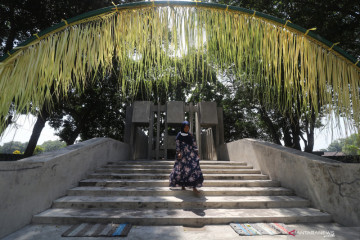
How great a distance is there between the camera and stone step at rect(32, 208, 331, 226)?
3.30m

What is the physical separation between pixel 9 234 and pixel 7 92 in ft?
7.68

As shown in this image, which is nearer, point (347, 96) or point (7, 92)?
point (7, 92)

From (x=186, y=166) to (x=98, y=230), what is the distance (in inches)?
86.5

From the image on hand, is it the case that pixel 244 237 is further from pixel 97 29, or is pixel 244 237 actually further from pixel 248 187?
pixel 97 29

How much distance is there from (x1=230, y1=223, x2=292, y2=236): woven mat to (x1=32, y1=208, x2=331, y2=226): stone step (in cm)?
15

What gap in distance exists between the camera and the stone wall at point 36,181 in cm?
280

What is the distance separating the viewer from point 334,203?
11.5 ft

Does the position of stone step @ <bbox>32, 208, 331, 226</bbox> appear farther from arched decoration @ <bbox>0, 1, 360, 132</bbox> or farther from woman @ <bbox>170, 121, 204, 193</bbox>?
arched decoration @ <bbox>0, 1, 360, 132</bbox>

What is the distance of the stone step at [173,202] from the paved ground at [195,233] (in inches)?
26.3

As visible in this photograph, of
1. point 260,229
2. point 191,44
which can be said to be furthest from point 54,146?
point 191,44

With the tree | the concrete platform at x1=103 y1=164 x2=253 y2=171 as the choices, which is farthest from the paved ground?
the tree

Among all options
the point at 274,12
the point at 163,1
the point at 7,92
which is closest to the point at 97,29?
the point at 163,1

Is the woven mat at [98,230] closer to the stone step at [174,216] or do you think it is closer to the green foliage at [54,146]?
the stone step at [174,216]

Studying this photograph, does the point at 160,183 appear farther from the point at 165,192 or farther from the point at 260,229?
the point at 260,229
